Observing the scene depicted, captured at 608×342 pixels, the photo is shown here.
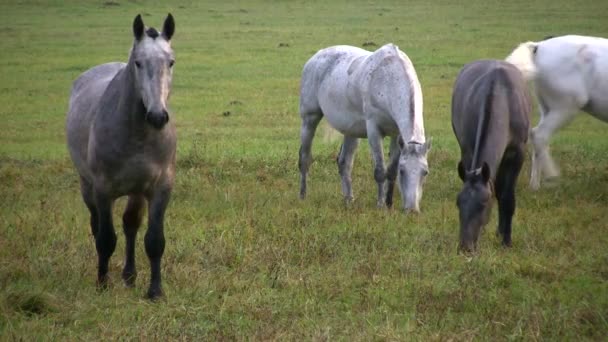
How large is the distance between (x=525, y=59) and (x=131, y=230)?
551 centimetres

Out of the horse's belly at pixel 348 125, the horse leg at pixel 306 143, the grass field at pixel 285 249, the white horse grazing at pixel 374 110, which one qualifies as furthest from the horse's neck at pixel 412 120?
the horse leg at pixel 306 143

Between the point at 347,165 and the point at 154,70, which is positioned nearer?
the point at 154,70

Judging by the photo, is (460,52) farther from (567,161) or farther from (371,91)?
(371,91)

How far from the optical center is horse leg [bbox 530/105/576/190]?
10258 millimetres

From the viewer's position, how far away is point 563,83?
1034 cm

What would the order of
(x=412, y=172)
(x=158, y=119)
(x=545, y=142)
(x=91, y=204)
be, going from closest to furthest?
(x=158, y=119) → (x=91, y=204) → (x=412, y=172) → (x=545, y=142)

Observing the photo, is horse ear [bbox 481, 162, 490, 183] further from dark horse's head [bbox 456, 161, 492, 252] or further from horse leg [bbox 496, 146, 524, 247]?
horse leg [bbox 496, 146, 524, 247]

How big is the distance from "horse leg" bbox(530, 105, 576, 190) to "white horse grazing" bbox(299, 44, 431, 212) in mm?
1672

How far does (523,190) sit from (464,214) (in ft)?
11.0

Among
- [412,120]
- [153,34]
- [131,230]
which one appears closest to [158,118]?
[153,34]

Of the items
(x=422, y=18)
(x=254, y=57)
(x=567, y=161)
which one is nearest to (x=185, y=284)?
(x=567, y=161)

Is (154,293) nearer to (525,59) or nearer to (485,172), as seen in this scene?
(485,172)

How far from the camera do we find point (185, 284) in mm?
6449

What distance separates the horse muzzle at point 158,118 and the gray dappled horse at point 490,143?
102 inches
